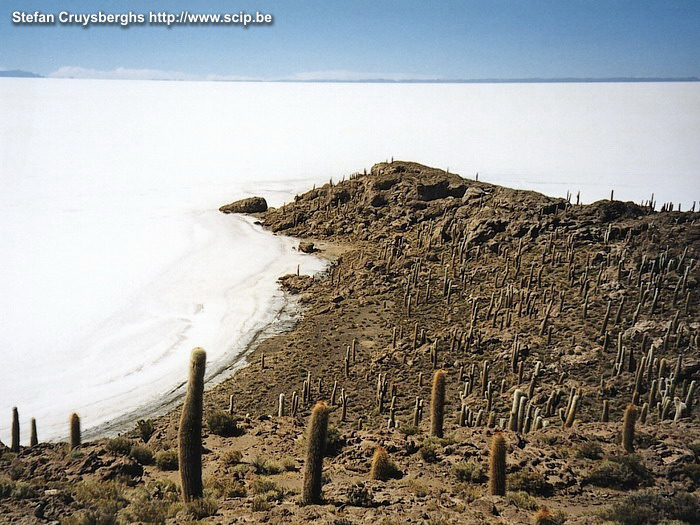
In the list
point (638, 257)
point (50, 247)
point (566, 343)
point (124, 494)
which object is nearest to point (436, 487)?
point (124, 494)

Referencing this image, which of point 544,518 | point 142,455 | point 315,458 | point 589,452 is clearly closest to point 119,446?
point 142,455

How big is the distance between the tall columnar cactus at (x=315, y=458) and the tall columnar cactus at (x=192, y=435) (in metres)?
1.82

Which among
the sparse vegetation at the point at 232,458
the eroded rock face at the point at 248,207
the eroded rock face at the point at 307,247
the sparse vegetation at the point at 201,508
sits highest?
the eroded rock face at the point at 248,207

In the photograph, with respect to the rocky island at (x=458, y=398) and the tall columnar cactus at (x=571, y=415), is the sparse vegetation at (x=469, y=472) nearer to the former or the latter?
the rocky island at (x=458, y=398)

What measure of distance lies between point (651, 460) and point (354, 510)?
539 cm

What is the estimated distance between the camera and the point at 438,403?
1288 cm

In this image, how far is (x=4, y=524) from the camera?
892 centimetres

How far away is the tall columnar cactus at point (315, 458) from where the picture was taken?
995 cm

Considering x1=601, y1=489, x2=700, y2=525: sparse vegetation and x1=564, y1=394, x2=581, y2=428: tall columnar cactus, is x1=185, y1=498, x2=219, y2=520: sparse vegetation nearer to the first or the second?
x1=601, y1=489, x2=700, y2=525: sparse vegetation

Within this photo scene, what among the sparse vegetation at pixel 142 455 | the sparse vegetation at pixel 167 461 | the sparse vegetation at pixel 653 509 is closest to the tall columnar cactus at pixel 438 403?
the sparse vegetation at pixel 653 509

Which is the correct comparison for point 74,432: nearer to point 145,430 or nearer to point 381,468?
point 145,430

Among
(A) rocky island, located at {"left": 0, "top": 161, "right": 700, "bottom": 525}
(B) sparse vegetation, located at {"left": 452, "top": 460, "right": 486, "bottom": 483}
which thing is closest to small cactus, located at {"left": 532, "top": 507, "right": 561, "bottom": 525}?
(A) rocky island, located at {"left": 0, "top": 161, "right": 700, "bottom": 525}

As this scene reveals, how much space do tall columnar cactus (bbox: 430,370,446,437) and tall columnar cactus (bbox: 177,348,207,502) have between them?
190 inches

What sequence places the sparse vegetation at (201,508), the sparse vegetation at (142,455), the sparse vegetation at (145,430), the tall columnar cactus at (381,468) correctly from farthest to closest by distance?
the sparse vegetation at (145,430) → the sparse vegetation at (142,455) → the tall columnar cactus at (381,468) → the sparse vegetation at (201,508)
